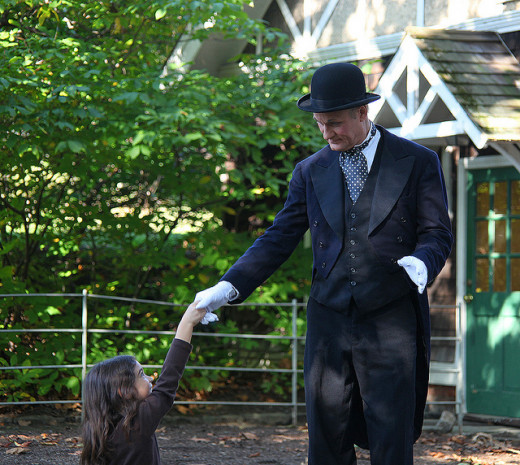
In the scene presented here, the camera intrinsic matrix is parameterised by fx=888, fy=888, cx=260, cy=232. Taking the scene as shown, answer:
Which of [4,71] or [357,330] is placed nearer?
[357,330]

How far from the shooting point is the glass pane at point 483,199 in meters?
8.40

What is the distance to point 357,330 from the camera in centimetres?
319

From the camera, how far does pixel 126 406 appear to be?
3348mm

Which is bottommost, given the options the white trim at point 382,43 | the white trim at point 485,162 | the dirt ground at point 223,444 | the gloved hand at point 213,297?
the dirt ground at point 223,444

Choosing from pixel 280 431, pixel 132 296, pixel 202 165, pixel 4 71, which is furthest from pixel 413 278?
pixel 132 296

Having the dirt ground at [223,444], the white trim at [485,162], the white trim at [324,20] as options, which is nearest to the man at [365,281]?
the dirt ground at [223,444]

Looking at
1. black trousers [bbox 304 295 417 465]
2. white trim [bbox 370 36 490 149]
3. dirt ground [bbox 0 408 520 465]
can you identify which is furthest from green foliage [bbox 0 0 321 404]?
black trousers [bbox 304 295 417 465]

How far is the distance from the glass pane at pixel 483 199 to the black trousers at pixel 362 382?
546cm

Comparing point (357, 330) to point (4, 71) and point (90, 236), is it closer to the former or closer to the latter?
point (4, 71)

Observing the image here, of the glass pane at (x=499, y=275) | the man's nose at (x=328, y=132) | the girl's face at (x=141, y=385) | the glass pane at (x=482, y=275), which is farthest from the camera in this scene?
the glass pane at (x=482, y=275)

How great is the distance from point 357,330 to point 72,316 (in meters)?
5.22

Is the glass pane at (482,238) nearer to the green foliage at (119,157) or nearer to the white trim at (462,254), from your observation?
the white trim at (462,254)

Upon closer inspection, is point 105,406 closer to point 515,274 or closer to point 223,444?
point 223,444

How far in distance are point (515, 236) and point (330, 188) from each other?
5.22m
